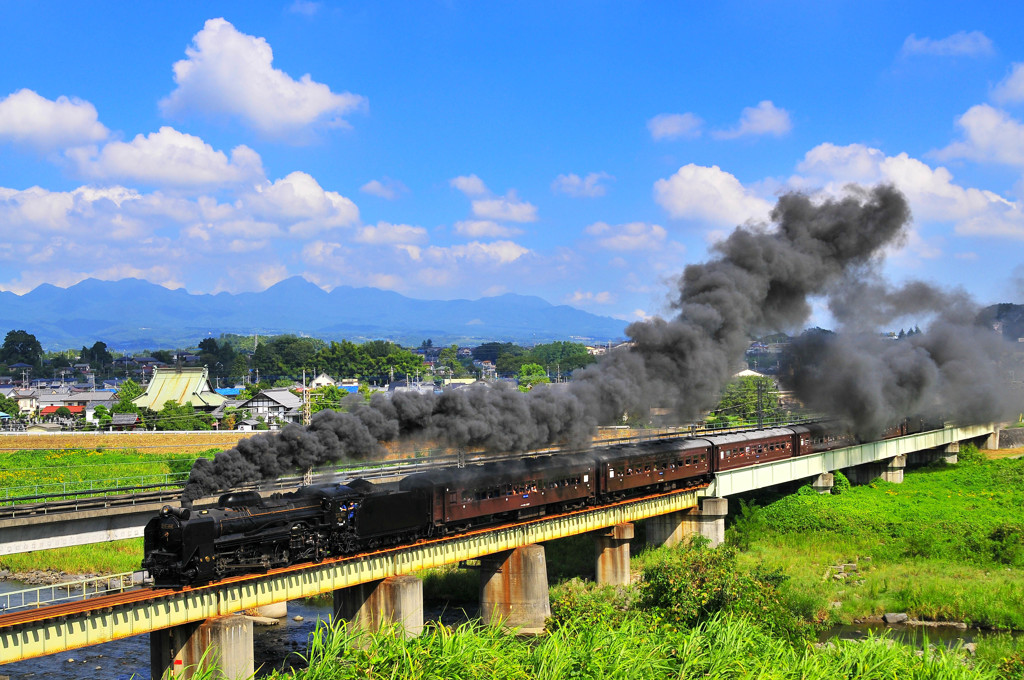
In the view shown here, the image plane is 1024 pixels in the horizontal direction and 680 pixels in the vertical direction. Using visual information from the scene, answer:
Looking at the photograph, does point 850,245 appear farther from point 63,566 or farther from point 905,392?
point 63,566

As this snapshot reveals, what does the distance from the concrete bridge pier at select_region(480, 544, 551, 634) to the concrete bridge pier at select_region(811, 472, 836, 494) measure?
27.9 meters

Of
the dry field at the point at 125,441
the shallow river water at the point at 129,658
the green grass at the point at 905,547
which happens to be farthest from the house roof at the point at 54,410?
the green grass at the point at 905,547

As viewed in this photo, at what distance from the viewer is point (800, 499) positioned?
51.8 meters

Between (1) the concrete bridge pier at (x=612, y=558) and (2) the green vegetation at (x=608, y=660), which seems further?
(1) the concrete bridge pier at (x=612, y=558)

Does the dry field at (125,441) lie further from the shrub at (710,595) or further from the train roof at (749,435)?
the shrub at (710,595)

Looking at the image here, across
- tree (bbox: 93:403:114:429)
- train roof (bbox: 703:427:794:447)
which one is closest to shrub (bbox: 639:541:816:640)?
train roof (bbox: 703:427:794:447)

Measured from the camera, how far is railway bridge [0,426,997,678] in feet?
69.5

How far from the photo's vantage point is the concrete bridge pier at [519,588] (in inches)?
1323

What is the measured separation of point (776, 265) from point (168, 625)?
35.2m

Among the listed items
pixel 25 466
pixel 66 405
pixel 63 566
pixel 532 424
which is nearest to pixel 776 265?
pixel 532 424

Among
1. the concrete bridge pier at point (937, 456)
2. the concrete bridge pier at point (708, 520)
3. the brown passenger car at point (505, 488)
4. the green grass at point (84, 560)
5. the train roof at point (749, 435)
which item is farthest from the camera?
the concrete bridge pier at point (937, 456)

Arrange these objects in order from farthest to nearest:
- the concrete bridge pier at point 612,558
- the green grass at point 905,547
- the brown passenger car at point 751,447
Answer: the brown passenger car at point 751,447, the concrete bridge pier at point 612,558, the green grass at point 905,547

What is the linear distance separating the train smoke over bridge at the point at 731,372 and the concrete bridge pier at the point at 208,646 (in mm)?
3659

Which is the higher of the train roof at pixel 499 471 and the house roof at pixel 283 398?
the house roof at pixel 283 398
